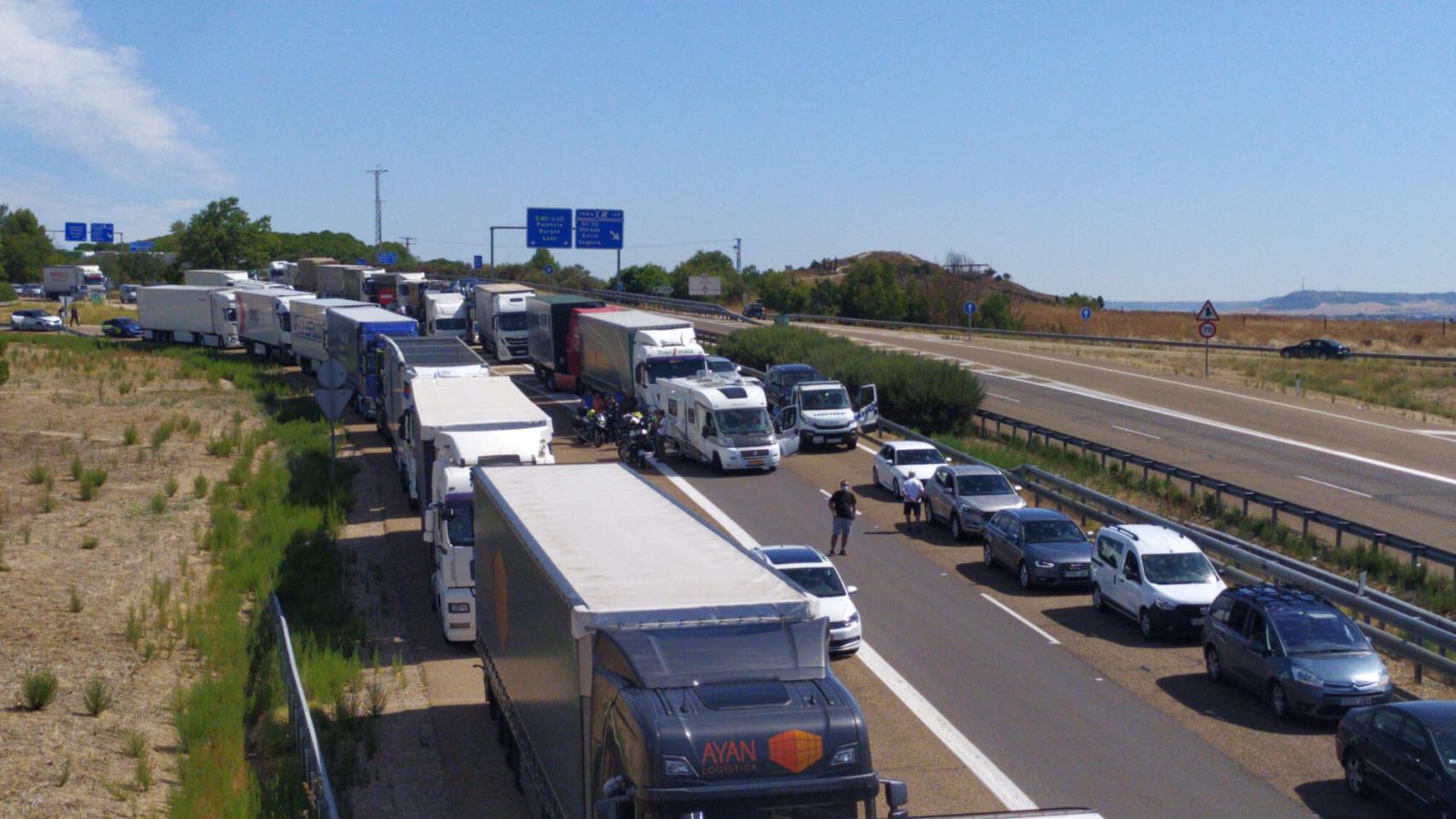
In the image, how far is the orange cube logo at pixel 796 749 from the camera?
8133 millimetres

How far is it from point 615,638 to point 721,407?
2524 cm

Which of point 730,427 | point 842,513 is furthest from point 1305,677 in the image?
point 730,427

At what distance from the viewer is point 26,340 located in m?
69.9

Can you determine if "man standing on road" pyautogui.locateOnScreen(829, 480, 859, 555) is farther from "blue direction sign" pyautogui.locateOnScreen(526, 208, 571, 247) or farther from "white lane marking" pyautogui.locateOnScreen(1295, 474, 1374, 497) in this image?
"blue direction sign" pyautogui.locateOnScreen(526, 208, 571, 247)

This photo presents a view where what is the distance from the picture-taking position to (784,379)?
43438mm

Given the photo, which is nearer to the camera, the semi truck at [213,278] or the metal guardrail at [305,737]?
the metal guardrail at [305,737]

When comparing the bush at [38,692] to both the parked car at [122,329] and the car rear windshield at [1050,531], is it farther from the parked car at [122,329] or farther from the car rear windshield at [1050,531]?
the parked car at [122,329]

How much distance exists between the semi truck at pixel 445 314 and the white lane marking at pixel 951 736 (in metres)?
46.1

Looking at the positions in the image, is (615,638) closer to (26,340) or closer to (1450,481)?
(1450,481)

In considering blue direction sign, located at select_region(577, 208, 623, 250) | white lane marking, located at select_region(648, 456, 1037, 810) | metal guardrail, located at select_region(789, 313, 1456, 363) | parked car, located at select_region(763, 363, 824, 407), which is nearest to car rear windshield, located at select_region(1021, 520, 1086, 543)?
white lane marking, located at select_region(648, 456, 1037, 810)

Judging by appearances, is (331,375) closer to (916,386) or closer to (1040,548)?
(1040,548)

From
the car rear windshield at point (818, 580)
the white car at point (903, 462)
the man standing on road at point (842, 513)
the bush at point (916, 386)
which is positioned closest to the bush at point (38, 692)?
the car rear windshield at point (818, 580)

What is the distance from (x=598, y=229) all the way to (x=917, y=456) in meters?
49.3

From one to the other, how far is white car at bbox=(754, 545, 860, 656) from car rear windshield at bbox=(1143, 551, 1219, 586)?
15.7ft
